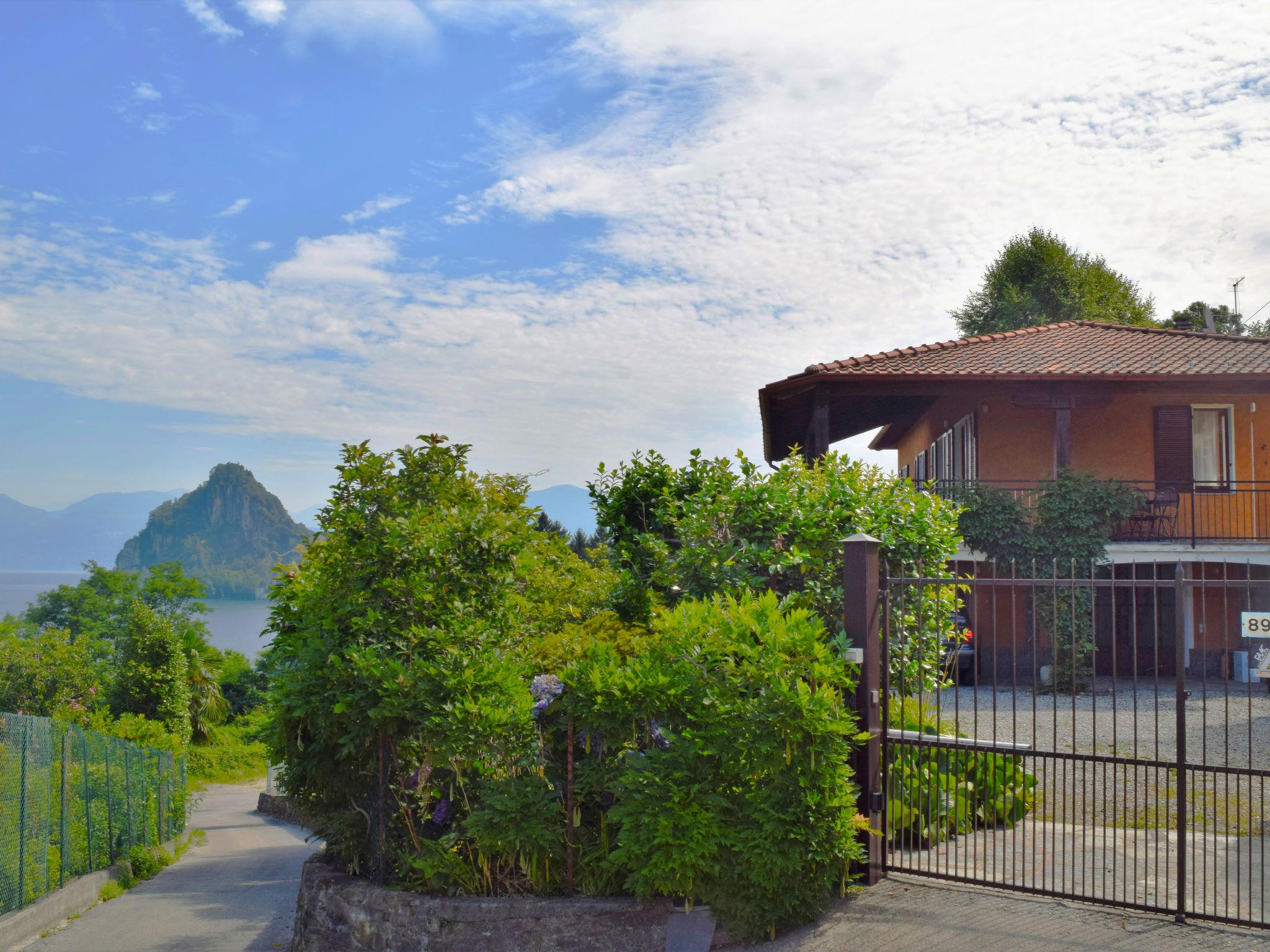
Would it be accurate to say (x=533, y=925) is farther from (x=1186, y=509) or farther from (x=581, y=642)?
(x=1186, y=509)

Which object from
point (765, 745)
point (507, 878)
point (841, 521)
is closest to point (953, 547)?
point (841, 521)

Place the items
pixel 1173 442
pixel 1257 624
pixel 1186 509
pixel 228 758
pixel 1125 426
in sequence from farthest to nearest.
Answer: pixel 228 758 < pixel 1125 426 < pixel 1173 442 < pixel 1186 509 < pixel 1257 624

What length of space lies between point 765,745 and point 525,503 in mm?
3445

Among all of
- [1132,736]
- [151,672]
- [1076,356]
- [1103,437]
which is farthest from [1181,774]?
[151,672]

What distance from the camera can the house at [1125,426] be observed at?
685 inches

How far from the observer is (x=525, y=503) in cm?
852

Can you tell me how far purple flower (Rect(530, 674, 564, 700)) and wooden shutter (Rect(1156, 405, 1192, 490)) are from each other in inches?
638

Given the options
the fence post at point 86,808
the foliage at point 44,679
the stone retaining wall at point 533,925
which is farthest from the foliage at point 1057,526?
the foliage at point 44,679

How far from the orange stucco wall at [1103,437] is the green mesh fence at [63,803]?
15.3 metres

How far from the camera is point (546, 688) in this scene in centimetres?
652

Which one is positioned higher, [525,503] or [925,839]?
[525,503]

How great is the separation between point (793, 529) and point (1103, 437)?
13665 millimetres

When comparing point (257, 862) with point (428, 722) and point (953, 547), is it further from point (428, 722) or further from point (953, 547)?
point (953, 547)

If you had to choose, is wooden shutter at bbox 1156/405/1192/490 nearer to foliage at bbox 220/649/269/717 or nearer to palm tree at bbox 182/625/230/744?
palm tree at bbox 182/625/230/744
